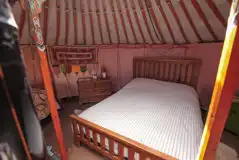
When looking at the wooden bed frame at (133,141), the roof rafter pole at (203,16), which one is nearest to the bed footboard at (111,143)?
the wooden bed frame at (133,141)

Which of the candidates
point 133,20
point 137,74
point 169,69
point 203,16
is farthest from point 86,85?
point 203,16

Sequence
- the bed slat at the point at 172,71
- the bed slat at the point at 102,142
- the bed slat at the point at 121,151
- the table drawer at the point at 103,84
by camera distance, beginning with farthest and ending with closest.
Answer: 1. the table drawer at the point at 103,84
2. the bed slat at the point at 172,71
3. the bed slat at the point at 102,142
4. the bed slat at the point at 121,151

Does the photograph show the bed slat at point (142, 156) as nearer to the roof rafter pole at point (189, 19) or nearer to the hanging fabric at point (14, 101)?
the hanging fabric at point (14, 101)

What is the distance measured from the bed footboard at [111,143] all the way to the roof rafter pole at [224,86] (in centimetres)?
52

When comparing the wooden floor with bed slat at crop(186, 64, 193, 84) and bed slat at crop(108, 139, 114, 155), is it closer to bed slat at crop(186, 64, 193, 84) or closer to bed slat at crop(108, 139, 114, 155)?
bed slat at crop(108, 139, 114, 155)

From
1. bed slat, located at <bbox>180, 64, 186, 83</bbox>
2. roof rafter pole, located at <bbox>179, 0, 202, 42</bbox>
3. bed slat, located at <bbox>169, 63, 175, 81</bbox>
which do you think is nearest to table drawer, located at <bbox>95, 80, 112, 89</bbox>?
bed slat, located at <bbox>169, 63, 175, 81</bbox>

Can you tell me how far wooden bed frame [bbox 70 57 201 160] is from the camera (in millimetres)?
1157

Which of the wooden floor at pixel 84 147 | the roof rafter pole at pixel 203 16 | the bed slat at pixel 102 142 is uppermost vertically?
the roof rafter pole at pixel 203 16

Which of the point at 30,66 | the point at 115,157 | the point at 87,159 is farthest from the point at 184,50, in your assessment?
the point at 30,66

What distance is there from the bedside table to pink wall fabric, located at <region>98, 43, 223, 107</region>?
0.64m

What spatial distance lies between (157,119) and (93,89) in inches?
90.8

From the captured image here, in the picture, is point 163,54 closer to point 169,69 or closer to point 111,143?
point 169,69

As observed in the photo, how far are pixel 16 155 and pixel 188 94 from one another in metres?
2.50

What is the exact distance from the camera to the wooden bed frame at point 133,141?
1157 millimetres
